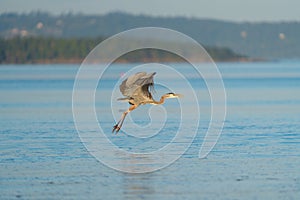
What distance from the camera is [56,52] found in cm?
16750

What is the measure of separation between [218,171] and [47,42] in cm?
14780

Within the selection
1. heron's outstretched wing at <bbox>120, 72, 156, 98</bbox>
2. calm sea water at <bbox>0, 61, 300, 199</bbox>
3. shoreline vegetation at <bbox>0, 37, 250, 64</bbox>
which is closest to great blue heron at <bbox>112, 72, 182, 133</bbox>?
heron's outstretched wing at <bbox>120, 72, 156, 98</bbox>

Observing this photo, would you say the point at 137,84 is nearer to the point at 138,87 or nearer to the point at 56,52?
the point at 138,87

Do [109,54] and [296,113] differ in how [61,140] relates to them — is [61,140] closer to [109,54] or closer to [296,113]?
[296,113]

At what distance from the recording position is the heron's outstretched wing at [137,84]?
20.0 meters

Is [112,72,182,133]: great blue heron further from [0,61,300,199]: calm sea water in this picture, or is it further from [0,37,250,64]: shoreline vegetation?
[0,37,250,64]: shoreline vegetation

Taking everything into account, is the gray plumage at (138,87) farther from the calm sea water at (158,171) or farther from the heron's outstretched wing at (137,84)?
the calm sea water at (158,171)

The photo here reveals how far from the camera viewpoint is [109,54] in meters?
162

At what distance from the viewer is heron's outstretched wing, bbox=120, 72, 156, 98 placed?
20.0 meters

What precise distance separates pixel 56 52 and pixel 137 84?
487 feet

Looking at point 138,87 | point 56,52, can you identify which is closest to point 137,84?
point 138,87

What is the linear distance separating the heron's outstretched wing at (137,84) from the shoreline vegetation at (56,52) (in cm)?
13439

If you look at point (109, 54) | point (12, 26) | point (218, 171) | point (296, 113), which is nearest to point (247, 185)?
point (218, 171)

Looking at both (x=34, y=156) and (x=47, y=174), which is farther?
(x=34, y=156)
